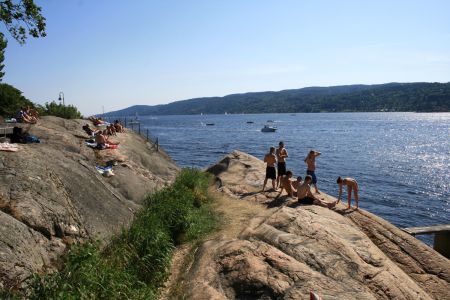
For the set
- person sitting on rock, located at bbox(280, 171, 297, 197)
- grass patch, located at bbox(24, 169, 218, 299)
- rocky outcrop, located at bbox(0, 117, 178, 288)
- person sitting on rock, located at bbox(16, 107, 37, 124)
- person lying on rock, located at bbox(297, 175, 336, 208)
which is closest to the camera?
grass patch, located at bbox(24, 169, 218, 299)

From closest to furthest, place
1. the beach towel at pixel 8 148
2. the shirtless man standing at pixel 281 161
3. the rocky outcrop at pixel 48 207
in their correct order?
1. the rocky outcrop at pixel 48 207
2. the beach towel at pixel 8 148
3. the shirtless man standing at pixel 281 161

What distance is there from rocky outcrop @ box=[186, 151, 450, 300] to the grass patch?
3.42 feet

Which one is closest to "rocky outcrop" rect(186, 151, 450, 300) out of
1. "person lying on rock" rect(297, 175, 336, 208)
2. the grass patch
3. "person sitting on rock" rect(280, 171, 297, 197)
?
"person lying on rock" rect(297, 175, 336, 208)

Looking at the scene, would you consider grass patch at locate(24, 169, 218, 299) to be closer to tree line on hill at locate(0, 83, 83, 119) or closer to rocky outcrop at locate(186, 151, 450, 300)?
rocky outcrop at locate(186, 151, 450, 300)

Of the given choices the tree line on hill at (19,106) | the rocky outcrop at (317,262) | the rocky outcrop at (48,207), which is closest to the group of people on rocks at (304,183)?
the rocky outcrop at (317,262)

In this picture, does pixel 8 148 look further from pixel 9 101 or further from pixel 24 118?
pixel 9 101

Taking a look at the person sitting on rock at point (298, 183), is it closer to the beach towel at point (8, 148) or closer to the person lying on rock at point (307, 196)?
the person lying on rock at point (307, 196)

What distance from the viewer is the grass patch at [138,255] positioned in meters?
6.04

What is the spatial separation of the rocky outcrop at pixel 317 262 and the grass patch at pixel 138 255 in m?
1.04

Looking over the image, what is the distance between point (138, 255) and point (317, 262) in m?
4.25

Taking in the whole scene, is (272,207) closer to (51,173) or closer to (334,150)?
(51,173)

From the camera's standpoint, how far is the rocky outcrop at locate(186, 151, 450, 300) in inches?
310

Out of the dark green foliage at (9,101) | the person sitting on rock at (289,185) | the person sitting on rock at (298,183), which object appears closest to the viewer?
the person sitting on rock at (298,183)

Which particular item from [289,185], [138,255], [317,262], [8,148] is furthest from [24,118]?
[317,262]
